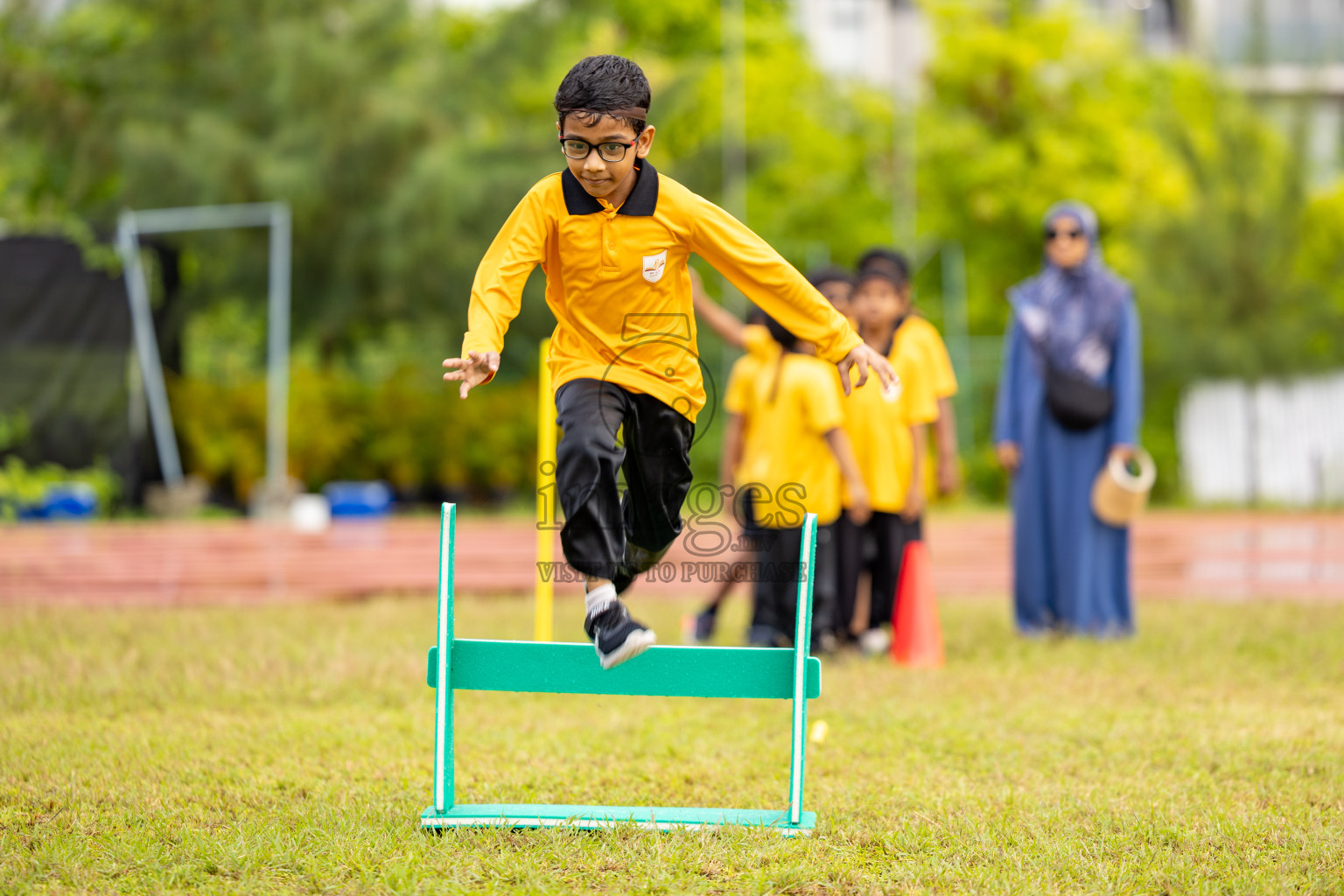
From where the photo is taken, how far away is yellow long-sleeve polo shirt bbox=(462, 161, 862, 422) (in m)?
4.14

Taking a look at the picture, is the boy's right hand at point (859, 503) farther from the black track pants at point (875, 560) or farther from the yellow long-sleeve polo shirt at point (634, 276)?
the yellow long-sleeve polo shirt at point (634, 276)

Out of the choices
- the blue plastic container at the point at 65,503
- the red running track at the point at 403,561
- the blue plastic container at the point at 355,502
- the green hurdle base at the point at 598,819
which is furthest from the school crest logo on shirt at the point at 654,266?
the blue plastic container at the point at 355,502

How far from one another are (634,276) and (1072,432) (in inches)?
196

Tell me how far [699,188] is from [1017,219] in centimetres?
955

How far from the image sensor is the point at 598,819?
159 inches

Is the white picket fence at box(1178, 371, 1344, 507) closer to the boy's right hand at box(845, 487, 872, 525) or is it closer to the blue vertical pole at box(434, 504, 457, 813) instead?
the boy's right hand at box(845, 487, 872, 525)

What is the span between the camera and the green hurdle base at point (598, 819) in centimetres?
400

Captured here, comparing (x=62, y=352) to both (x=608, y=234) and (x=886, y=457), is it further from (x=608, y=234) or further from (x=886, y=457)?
(x=608, y=234)

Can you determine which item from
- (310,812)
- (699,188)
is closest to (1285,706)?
(310,812)

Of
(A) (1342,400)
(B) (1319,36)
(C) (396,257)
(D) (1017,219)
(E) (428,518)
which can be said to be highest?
(B) (1319,36)

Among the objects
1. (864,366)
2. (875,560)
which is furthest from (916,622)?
(864,366)

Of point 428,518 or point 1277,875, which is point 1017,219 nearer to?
point 428,518

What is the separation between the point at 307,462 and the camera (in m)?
17.5

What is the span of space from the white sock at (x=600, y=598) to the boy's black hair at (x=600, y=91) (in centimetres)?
135
